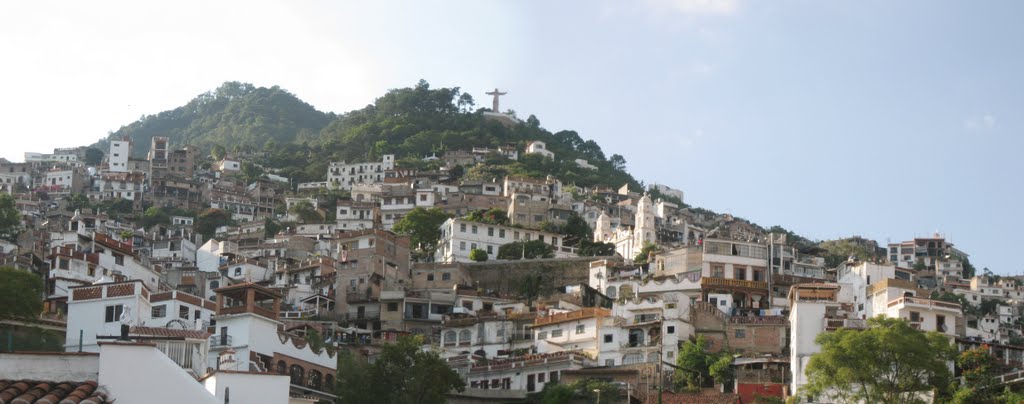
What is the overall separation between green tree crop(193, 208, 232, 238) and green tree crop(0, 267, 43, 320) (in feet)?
220

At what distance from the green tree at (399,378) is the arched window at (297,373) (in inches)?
70.8

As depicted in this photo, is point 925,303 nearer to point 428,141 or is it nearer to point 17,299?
point 17,299

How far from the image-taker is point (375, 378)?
178 ft

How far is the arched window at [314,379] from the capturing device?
51.9 m

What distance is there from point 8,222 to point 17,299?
5077cm

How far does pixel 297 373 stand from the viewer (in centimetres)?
5128

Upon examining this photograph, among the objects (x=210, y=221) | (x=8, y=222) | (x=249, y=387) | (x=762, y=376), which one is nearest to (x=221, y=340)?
(x=249, y=387)

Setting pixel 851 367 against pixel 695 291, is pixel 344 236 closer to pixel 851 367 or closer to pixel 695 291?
pixel 695 291

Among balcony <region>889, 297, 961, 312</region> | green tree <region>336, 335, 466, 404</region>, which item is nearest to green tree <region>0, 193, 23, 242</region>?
green tree <region>336, 335, 466, 404</region>

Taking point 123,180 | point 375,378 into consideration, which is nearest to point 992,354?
point 375,378

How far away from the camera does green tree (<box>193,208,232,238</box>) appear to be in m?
124

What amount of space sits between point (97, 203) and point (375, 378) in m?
83.9

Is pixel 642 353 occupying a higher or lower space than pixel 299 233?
lower

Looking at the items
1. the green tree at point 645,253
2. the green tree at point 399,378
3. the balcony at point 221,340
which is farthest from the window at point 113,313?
the green tree at point 645,253
